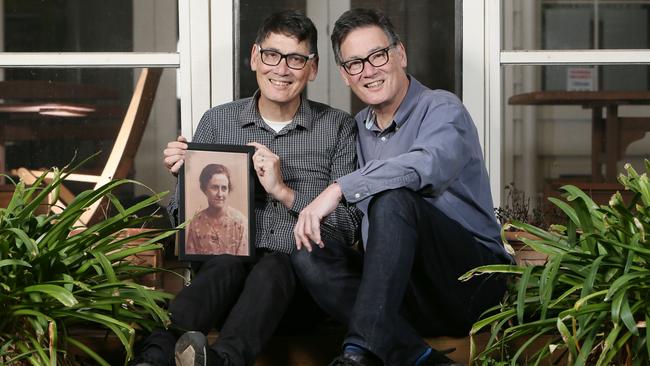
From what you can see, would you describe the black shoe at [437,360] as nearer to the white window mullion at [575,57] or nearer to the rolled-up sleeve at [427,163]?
the rolled-up sleeve at [427,163]

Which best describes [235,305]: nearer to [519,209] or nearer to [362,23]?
[362,23]

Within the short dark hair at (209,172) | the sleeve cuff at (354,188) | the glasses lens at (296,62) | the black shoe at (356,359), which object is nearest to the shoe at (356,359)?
the black shoe at (356,359)

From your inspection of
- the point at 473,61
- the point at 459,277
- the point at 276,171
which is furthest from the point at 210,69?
the point at 459,277

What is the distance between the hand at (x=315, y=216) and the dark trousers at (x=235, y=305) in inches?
5.6

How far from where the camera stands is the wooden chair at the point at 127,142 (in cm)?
374

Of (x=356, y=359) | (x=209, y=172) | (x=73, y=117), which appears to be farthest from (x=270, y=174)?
(x=73, y=117)

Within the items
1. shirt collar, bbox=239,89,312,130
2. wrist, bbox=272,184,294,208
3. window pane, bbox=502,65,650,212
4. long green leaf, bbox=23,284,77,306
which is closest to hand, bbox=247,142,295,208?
wrist, bbox=272,184,294,208

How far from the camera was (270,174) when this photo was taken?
329cm

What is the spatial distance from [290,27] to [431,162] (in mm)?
652

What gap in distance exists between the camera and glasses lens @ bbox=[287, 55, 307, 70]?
343 centimetres

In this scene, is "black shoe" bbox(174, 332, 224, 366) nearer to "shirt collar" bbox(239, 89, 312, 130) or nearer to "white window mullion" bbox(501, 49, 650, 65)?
"shirt collar" bbox(239, 89, 312, 130)

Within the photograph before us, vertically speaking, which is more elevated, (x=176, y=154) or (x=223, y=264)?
(x=176, y=154)

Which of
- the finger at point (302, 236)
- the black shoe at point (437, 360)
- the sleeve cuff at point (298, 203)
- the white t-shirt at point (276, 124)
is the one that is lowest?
the black shoe at point (437, 360)

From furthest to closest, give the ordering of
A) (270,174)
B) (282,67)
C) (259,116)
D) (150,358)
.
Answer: (259,116)
(282,67)
(270,174)
(150,358)
